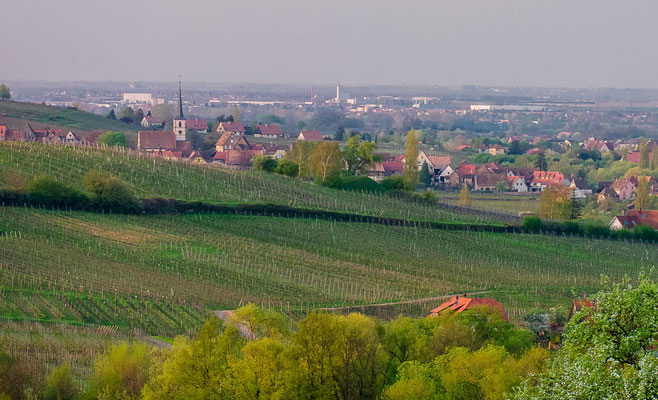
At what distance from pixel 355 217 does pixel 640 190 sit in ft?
102

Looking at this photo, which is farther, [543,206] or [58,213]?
[543,206]

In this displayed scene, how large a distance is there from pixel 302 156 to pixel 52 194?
105 feet

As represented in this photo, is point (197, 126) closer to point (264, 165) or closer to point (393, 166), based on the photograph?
point (393, 166)

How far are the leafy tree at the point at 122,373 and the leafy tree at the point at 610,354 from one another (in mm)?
10665

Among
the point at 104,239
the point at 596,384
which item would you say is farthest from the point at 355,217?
the point at 596,384

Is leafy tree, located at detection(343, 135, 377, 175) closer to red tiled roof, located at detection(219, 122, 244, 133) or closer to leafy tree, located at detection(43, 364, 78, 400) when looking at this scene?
red tiled roof, located at detection(219, 122, 244, 133)

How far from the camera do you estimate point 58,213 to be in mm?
50156

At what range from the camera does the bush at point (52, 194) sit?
168 ft

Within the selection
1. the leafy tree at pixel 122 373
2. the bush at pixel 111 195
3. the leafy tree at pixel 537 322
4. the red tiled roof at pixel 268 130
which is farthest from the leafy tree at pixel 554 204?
the red tiled roof at pixel 268 130

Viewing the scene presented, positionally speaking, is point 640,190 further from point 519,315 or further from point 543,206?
point 519,315

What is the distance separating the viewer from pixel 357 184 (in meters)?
71.4

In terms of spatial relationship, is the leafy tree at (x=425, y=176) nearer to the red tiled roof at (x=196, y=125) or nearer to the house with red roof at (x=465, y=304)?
the red tiled roof at (x=196, y=125)

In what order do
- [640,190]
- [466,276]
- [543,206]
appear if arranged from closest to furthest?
1. [466,276]
2. [543,206]
3. [640,190]

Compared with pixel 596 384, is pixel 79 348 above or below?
below
